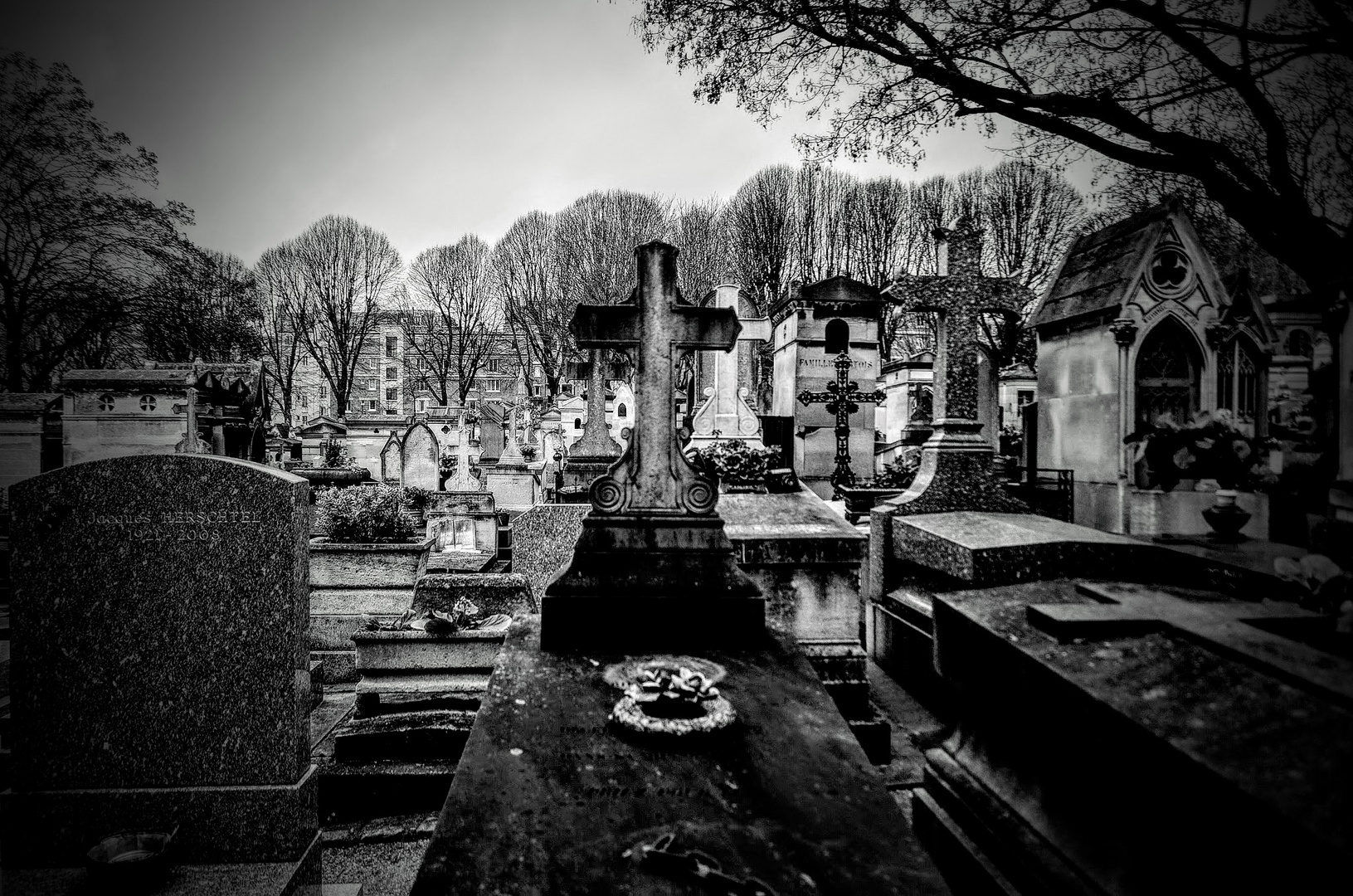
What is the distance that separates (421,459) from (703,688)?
13.5 m

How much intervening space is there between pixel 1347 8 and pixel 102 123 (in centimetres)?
1828

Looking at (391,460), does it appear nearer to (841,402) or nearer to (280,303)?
(841,402)

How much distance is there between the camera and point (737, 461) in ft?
17.3

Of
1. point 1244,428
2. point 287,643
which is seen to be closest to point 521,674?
point 287,643

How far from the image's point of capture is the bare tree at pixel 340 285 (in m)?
32.1

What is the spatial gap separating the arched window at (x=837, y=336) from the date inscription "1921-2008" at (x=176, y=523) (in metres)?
13.3

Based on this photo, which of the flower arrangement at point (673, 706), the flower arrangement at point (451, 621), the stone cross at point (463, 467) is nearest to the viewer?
the flower arrangement at point (673, 706)

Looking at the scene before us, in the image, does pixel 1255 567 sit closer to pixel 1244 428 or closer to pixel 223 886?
pixel 1244 428

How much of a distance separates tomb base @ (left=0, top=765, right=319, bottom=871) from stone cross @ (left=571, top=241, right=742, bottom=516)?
186cm

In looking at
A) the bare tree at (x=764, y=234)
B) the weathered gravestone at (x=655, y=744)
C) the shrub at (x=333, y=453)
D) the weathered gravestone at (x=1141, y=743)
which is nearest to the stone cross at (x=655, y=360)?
the weathered gravestone at (x=655, y=744)

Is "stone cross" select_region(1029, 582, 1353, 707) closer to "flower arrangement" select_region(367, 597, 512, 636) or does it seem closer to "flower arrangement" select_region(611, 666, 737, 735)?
"flower arrangement" select_region(611, 666, 737, 735)

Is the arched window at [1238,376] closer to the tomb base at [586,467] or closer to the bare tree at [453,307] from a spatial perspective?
the tomb base at [586,467]

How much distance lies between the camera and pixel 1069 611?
7.32 ft

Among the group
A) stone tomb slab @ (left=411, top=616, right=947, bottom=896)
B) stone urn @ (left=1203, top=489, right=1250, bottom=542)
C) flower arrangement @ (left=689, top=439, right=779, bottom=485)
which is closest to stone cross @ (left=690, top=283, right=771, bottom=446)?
flower arrangement @ (left=689, top=439, right=779, bottom=485)
